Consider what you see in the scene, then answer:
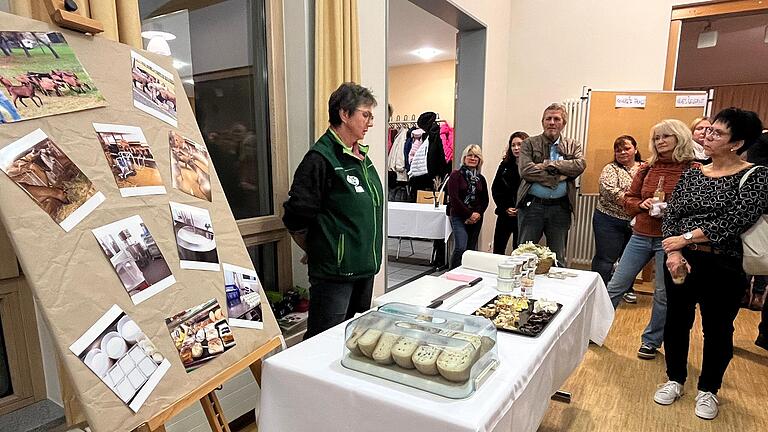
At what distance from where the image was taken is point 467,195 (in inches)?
142

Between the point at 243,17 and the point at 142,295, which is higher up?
the point at 243,17

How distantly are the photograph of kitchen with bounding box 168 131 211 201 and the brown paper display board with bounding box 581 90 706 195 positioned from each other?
366cm

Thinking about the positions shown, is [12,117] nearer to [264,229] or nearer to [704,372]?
[264,229]

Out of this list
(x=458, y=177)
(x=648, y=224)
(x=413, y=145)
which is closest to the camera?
(x=648, y=224)

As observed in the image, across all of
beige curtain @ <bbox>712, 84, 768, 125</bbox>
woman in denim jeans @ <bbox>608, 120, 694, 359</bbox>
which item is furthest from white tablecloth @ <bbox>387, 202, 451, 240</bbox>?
beige curtain @ <bbox>712, 84, 768, 125</bbox>

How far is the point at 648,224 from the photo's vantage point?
243 centimetres

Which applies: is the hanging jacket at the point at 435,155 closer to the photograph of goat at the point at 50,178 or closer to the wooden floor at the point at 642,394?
the wooden floor at the point at 642,394

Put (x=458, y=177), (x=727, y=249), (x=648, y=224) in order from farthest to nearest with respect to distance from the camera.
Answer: (x=458, y=177) < (x=648, y=224) < (x=727, y=249)

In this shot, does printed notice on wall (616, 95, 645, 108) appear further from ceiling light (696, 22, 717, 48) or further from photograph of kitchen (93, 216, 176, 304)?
photograph of kitchen (93, 216, 176, 304)

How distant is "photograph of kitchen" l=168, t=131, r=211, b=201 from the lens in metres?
1.10

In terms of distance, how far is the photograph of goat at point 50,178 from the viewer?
2.57ft

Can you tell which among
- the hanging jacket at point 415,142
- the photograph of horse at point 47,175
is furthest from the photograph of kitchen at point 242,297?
the hanging jacket at point 415,142

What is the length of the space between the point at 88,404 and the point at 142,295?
22 centimetres

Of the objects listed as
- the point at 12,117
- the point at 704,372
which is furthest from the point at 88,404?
the point at 704,372
